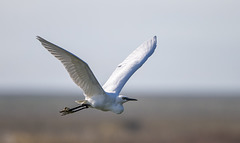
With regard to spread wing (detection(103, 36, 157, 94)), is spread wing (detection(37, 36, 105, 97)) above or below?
below

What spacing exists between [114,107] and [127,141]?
30.4 ft

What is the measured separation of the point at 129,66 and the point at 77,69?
7.61 ft

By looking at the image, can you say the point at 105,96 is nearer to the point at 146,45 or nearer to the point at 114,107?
the point at 114,107

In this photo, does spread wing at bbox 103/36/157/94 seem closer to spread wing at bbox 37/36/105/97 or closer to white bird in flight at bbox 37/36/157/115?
white bird in flight at bbox 37/36/157/115

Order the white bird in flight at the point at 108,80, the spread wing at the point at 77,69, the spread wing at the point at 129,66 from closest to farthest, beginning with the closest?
the spread wing at the point at 77,69 < the white bird in flight at the point at 108,80 < the spread wing at the point at 129,66

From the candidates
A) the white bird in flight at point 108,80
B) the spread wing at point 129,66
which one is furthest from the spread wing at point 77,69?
the spread wing at point 129,66

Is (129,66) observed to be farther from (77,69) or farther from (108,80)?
(77,69)

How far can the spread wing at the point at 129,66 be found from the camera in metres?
15.5

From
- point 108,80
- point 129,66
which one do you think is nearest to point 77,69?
point 108,80

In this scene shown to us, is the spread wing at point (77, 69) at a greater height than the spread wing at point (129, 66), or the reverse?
the spread wing at point (129, 66)

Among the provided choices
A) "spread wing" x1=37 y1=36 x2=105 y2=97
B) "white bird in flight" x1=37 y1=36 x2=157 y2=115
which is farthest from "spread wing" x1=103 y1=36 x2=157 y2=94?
"spread wing" x1=37 y1=36 x2=105 y2=97

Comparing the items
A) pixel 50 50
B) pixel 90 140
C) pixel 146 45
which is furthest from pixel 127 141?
pixel 50 50

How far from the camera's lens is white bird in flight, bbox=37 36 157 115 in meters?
13.5

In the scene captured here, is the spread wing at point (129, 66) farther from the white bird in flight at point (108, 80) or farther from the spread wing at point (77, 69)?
the spread wing at point (77, 69)
